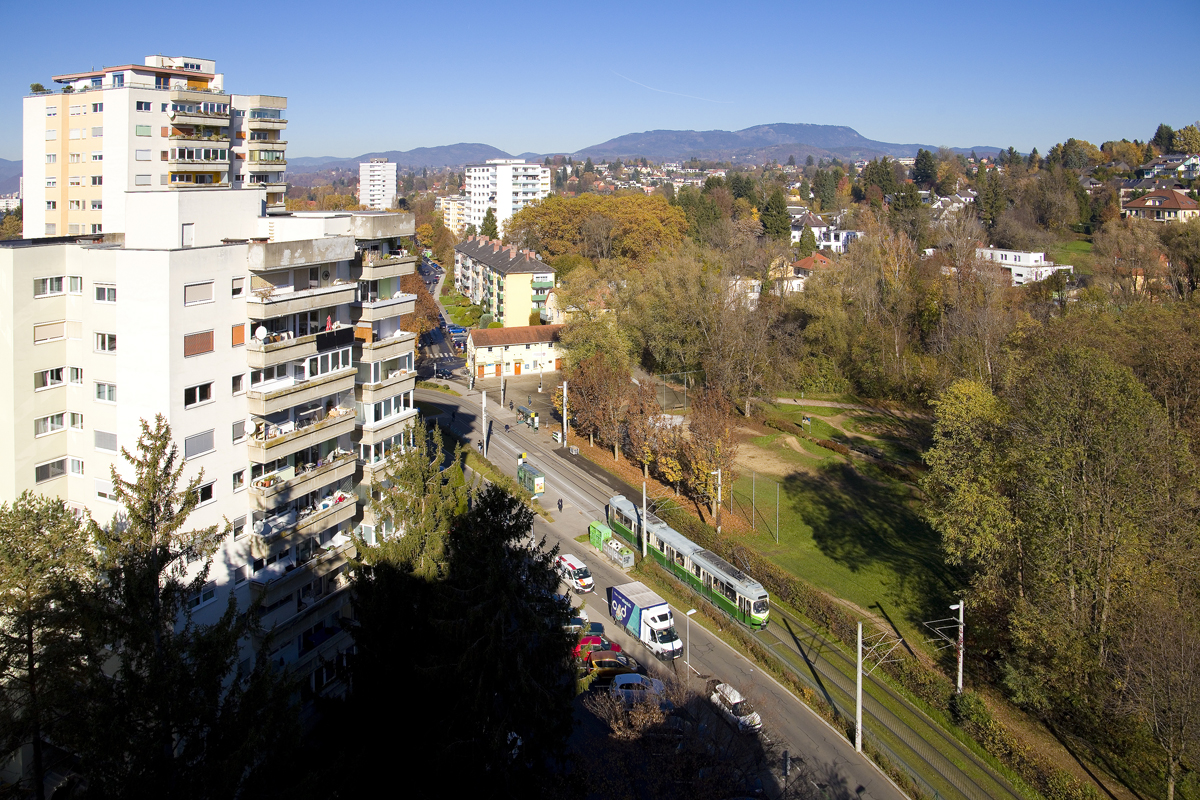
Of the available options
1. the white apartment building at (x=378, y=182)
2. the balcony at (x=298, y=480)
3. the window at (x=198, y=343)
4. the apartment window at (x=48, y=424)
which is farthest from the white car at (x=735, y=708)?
the white apartment building at (x=378, y=182)

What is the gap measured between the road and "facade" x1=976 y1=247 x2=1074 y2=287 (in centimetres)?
3575

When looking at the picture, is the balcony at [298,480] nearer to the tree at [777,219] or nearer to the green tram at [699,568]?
the green tram at [699,568]

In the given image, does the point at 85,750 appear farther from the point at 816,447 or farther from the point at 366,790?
the point at 816,447

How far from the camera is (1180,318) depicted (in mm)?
29406

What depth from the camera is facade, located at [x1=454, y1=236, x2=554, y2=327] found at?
5219 cm

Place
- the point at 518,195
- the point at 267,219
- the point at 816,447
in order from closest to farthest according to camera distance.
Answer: the point at 267,219 → the point at 816,447 → the point at 518,195

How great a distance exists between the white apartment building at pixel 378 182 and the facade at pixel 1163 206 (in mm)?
134354

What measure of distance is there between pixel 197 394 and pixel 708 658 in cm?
1280

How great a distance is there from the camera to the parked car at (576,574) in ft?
75.8

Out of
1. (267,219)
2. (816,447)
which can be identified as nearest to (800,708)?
(267,219)

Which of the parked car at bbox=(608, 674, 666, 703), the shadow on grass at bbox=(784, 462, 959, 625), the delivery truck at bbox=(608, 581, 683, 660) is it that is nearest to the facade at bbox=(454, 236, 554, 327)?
the shadow on grass at bbox=(784, 462, 959, 625)

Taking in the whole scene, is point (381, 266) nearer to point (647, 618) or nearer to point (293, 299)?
point (293, 299)

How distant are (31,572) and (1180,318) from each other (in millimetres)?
34230

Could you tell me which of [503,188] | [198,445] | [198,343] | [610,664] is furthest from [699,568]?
[503,188]
